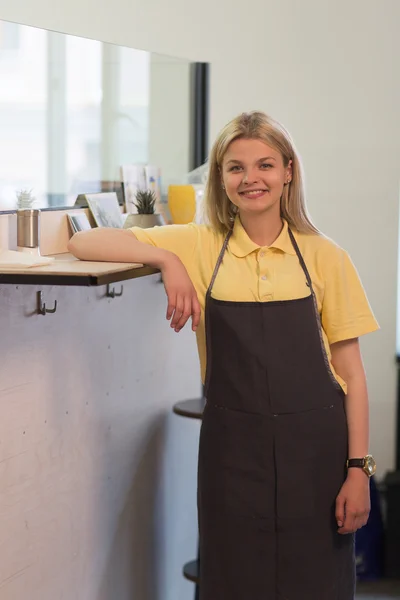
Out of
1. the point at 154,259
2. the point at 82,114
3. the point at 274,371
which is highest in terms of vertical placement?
the point at 82,114

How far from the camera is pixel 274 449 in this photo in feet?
6.73

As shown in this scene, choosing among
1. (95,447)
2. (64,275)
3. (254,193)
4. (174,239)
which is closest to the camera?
(64,275)

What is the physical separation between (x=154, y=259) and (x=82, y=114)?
2.93 feet

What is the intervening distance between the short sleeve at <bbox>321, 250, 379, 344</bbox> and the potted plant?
0.57 meters

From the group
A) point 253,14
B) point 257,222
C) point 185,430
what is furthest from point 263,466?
point 253,14

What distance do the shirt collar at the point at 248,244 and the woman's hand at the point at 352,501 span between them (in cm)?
51

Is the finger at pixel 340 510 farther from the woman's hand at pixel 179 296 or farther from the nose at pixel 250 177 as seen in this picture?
the nose at pixel 250 177

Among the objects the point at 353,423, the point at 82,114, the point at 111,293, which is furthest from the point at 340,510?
the point at 82,114

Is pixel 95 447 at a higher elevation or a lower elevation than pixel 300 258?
lower

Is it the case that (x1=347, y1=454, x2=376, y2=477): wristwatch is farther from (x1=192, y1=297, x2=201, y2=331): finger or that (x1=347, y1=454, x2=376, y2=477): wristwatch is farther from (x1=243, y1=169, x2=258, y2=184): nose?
(x1=243, y1=169, x2=258, y2=184): nose

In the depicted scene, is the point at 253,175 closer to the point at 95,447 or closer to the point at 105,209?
the point at 105,209

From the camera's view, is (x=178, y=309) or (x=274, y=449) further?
(x=274, y=449)

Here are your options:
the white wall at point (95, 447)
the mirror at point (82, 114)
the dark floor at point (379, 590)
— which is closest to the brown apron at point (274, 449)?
the white wall at point (95, 447)

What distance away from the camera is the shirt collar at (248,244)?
2.08 m
